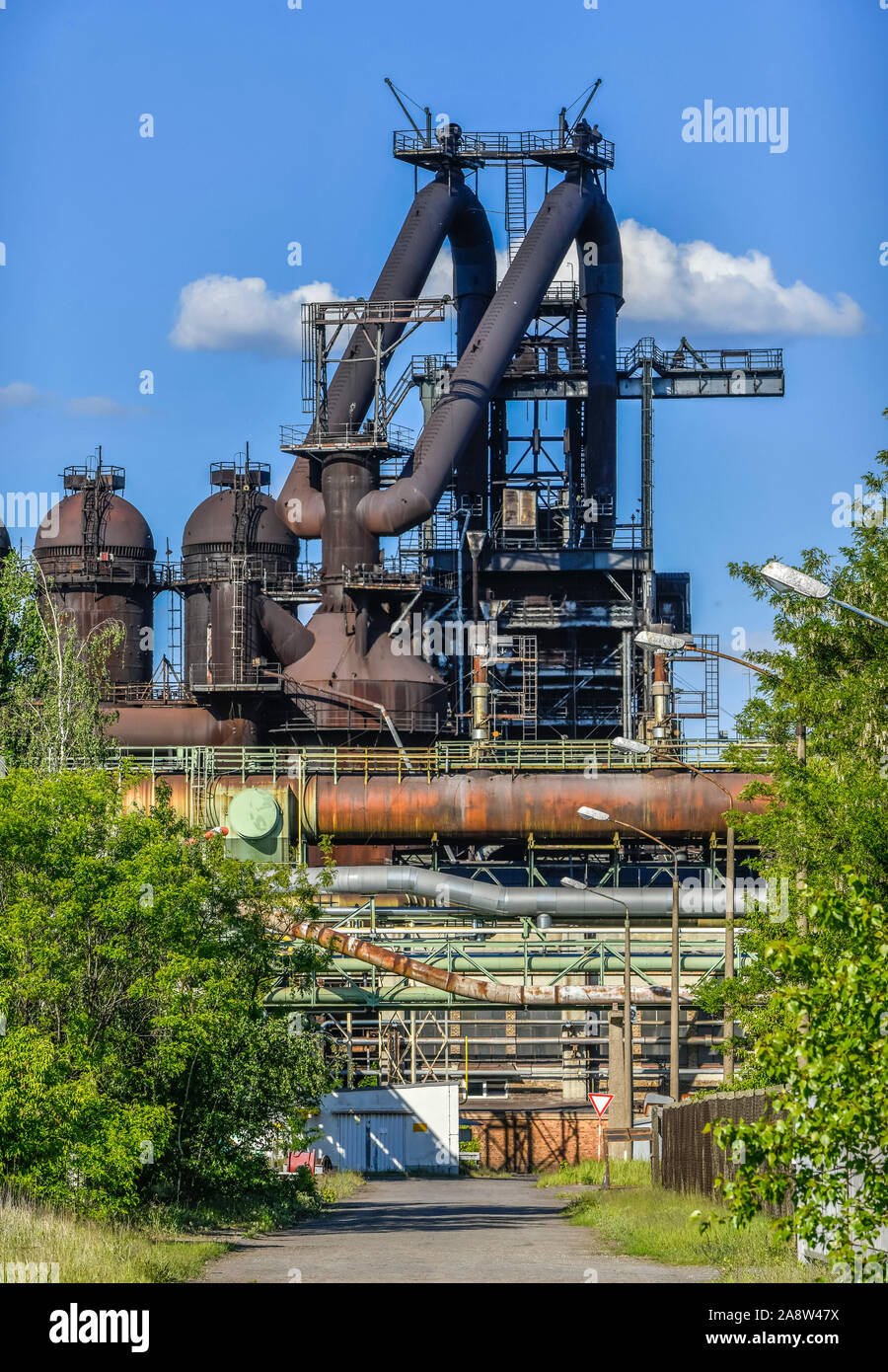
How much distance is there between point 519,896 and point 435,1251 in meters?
24.1

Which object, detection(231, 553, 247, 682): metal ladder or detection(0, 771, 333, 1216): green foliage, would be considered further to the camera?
detection(231, 553, 247, 682): metal ladder

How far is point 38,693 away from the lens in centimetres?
4097

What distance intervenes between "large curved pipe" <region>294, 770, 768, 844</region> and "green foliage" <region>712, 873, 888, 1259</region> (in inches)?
1474

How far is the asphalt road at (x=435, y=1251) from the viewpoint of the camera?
17891mm

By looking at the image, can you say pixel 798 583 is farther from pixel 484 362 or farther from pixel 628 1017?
pixel 484 362

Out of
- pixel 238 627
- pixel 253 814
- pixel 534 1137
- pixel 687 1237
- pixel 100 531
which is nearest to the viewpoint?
pixel 687 1237

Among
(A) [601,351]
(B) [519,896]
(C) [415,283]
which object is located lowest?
(B) [519,896]

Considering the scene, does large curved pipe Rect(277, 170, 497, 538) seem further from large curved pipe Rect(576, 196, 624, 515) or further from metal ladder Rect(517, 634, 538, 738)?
metal ladder Rect(517, 634, 538, 738)

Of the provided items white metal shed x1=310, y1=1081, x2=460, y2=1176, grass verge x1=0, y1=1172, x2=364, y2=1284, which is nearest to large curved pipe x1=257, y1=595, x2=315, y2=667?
white metal shed x1=310, y1=1081, x2=460, y2=1176

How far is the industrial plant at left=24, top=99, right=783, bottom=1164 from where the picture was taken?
1944 inches

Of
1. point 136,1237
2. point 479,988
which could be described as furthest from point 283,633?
point 136,1237

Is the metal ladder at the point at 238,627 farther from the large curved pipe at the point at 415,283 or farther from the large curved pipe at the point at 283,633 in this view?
the large curved pipe at the point at 415,283
